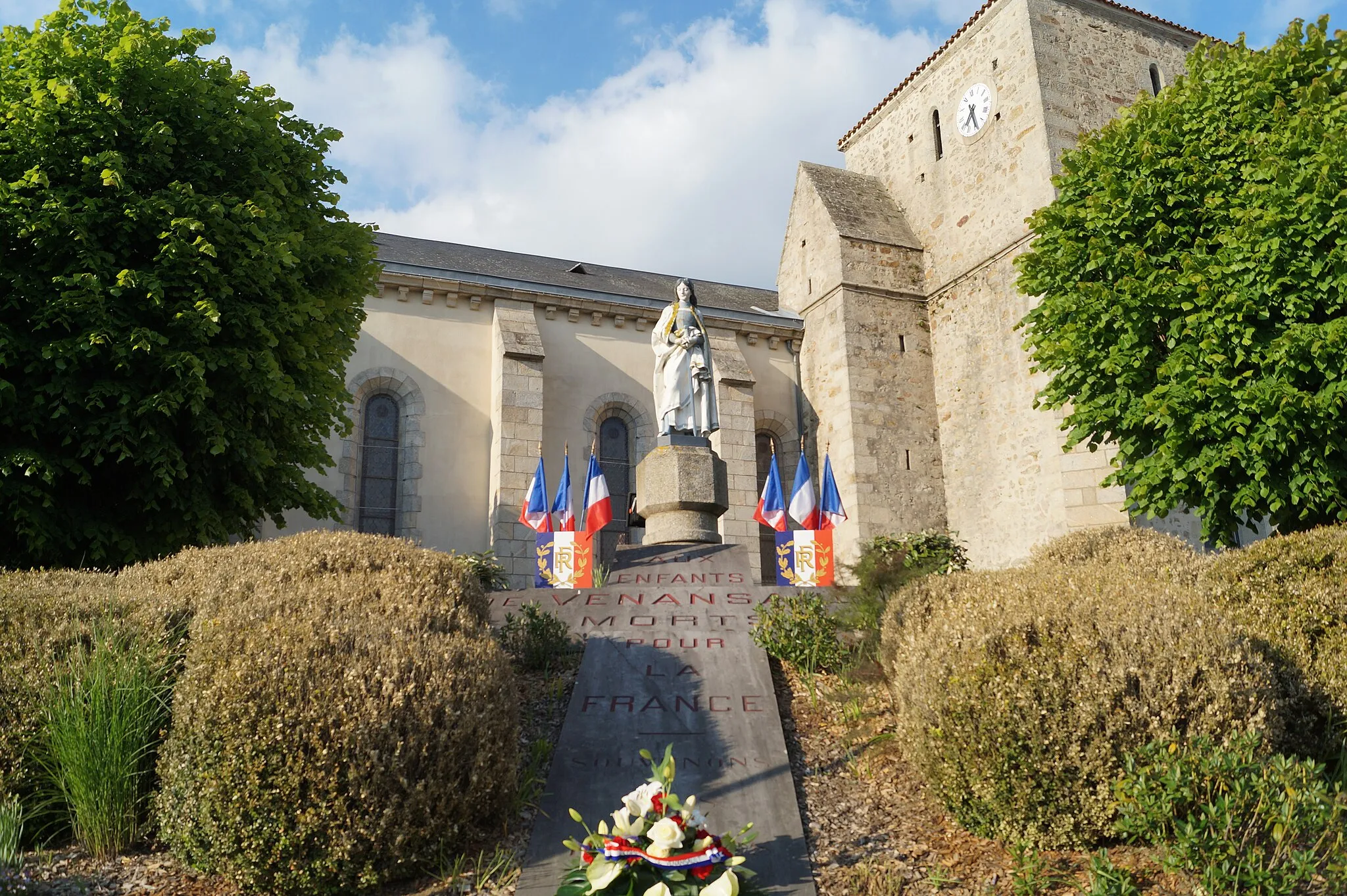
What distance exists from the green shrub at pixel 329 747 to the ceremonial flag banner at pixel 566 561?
7.43 m

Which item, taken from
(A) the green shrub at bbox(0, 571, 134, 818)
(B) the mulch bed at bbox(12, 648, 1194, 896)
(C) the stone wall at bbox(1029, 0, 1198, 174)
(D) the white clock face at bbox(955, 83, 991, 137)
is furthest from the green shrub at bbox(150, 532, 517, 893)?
(D) the white clock face at bbox(955, 83, 991, 137)

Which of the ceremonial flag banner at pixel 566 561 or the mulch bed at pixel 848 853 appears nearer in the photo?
the mulch bed at pixel 848 853

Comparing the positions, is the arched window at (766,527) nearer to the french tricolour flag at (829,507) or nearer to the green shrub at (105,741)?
the french tricolour flag at (829,507)

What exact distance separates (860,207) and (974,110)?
Result: 2843 millimetres

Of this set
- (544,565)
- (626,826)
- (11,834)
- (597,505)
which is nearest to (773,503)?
(597,505)

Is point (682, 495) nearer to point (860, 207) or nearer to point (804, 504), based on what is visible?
point (804, 504)

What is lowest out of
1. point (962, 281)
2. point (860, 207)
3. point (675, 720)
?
point (675, 720)

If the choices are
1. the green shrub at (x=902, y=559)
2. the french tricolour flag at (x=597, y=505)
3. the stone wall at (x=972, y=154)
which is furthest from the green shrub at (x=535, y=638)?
the stone wall at (x=972, y=154)

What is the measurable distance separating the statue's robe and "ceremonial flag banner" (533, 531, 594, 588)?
1.89 metres

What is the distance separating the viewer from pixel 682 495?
39.0 feet

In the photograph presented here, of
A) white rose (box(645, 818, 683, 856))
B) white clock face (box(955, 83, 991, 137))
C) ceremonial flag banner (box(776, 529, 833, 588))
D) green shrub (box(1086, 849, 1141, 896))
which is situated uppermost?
white clock face (box(955, 83, 991, 137))

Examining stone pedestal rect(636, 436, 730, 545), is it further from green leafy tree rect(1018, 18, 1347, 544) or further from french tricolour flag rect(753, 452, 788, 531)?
green leafy tree rect(1018, 18, 1347, 544)

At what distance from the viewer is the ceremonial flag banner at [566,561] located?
13.4 m

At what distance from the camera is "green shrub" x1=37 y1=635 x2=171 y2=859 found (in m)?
4.96
